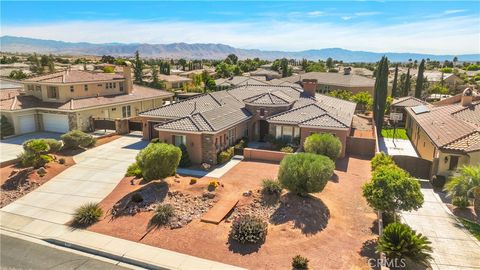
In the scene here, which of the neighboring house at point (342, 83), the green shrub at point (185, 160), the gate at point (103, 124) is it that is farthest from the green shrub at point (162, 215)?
the neighboring house at point (342, 83)

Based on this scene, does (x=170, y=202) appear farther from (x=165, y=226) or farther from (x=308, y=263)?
(x=308, y=263)

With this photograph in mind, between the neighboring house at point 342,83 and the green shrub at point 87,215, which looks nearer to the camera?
the green shrub at point 87,215

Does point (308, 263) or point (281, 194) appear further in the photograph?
point (281, 194)

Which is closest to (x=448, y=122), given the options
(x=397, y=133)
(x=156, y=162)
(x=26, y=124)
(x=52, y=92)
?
(x=397, y=133)

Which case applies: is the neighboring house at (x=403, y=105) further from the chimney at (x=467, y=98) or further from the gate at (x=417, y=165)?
the gate at (x=417, y=165)

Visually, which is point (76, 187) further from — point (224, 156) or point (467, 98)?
point (467, 98)

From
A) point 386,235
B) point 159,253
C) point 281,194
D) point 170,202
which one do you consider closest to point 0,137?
point 170,202

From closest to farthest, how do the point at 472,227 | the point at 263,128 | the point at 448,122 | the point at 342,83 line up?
the point at 472,227 < the point at 448,122 < the point at 263,128 < the point at 342,83
